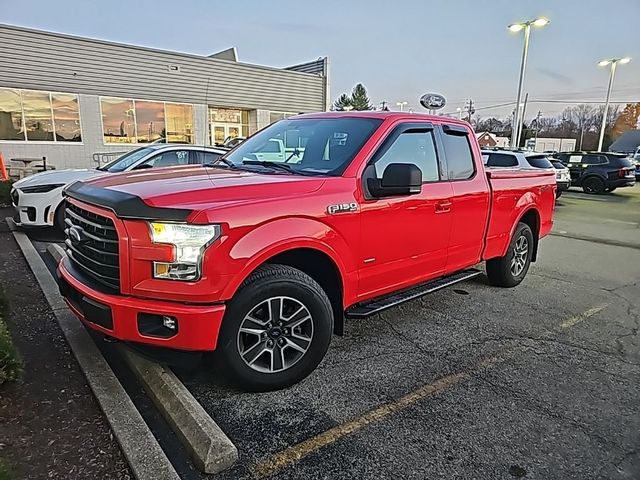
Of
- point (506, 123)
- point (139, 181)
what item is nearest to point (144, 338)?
point (139, 181)

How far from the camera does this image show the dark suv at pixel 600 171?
19203 millimetres

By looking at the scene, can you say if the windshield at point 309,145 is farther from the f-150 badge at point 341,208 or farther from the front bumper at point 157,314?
the front bumper at point 157,314

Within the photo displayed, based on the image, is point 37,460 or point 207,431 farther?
point 207,431

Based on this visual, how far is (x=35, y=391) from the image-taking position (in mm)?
2945

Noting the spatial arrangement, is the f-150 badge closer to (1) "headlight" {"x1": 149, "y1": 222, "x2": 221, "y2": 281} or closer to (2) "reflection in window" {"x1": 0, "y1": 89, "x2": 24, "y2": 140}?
(1) "headlight" {"x1": 149, "y1": 222, "x2": 221, "y2": 281}

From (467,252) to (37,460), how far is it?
3.96 meters

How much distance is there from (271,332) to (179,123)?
1889 centimetres

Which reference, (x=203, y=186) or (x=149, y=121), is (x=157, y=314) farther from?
(x=149, y=121)

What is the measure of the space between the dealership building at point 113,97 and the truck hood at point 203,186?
627 inches

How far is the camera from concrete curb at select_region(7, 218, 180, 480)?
7.59ft

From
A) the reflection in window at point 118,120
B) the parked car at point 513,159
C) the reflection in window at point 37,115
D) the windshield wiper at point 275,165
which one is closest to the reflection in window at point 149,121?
the reflection in window at point 118,120

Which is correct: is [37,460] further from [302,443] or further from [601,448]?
[601,448]

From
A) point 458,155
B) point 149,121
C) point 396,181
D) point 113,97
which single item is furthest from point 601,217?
point 113,97

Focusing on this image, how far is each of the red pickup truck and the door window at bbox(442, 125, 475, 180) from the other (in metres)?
0.02
